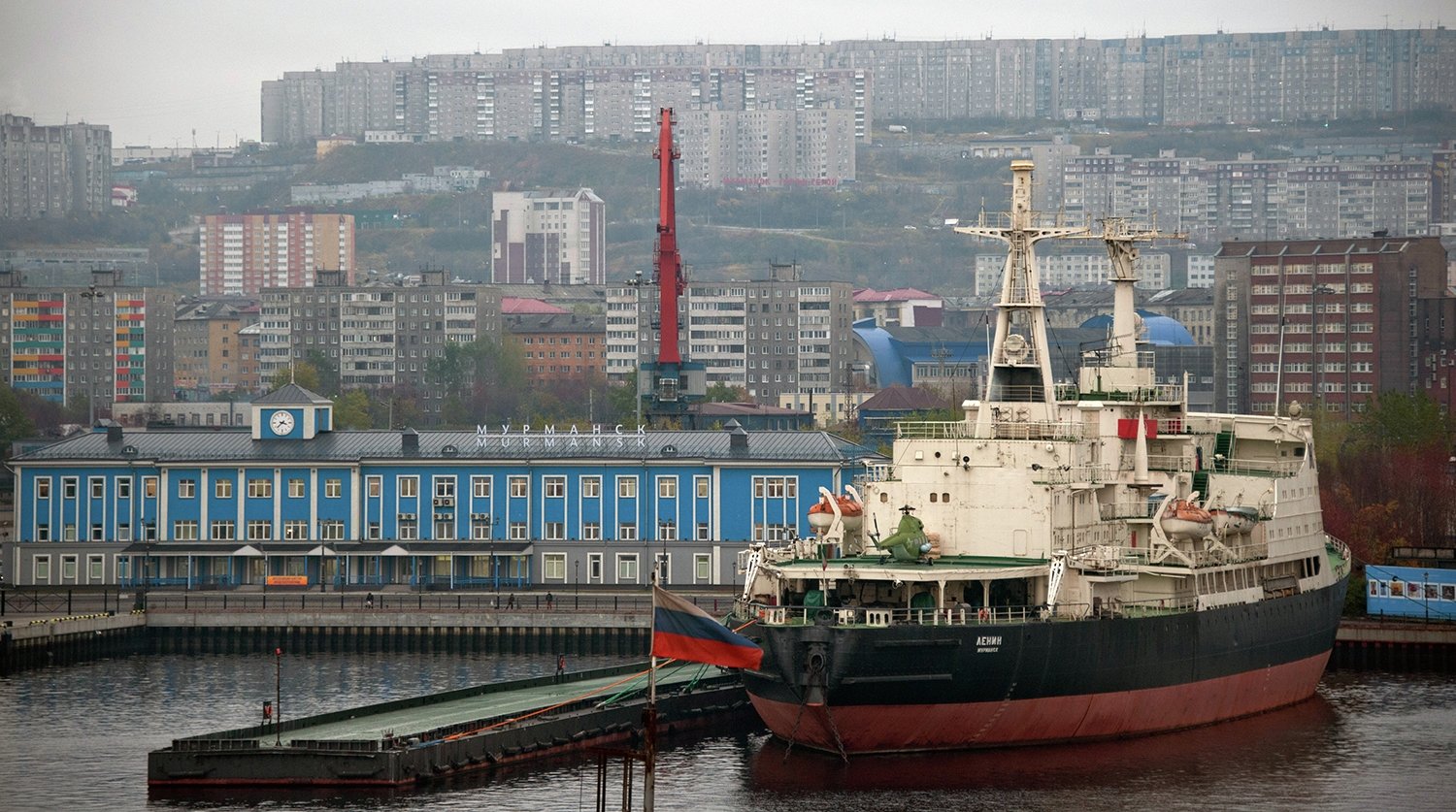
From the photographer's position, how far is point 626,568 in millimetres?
87750

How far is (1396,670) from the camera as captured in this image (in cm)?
7512

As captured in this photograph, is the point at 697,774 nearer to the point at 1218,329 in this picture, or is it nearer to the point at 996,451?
the point at 996,451

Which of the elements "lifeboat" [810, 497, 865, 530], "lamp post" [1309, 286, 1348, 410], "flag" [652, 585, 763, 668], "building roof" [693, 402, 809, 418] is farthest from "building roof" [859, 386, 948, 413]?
"flag" [652, 585, 763, 668]

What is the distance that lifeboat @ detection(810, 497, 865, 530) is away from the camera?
60.2 m

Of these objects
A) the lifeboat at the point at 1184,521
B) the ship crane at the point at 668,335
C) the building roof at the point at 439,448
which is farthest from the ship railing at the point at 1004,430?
the ship crane at the point at 668,335

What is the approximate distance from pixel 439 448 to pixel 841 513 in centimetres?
3289

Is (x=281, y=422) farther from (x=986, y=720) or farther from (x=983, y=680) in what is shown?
(x=983, y=680)

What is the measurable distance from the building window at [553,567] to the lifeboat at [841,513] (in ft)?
90.9

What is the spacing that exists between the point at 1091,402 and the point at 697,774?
15380 mm

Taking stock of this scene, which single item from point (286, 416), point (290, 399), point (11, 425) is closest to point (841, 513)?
point (286, 416)

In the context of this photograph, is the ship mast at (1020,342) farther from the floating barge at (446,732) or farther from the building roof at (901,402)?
the building roof at (901,402)

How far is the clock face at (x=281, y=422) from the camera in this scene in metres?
91.1

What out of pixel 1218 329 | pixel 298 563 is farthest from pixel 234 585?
pixel 1218 329

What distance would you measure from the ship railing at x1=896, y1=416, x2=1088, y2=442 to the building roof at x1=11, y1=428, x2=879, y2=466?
25.3 m
